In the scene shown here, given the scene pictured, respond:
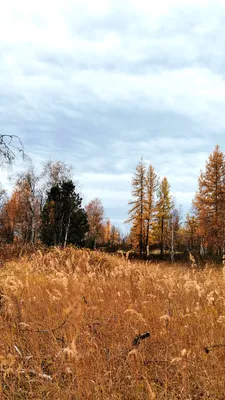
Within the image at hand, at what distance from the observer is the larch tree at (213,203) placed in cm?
2758

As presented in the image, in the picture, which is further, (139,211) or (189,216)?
(189,216)

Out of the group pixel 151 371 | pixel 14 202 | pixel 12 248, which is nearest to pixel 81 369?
pixel 151 371

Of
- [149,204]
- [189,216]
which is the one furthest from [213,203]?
[189,216]

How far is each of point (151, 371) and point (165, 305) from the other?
1.32m

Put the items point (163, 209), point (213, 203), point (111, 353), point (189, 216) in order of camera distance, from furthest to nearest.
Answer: point (189, 216) < point (163, 209) < point (213, 203) < point (111, 353)

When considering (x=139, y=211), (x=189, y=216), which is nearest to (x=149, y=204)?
(x=139, y=211)

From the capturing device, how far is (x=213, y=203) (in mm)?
28641

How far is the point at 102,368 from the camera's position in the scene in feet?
8.48

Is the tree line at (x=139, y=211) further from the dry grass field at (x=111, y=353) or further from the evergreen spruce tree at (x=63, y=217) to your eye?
the dry grass field at (x=111, y=353)

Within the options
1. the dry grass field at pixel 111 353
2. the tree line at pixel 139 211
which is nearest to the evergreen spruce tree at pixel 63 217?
the tree line at pixel 139 211

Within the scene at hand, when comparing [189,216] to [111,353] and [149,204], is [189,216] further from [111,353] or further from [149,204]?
[111,353]

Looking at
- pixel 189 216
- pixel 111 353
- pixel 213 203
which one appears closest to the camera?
pixel 111 353

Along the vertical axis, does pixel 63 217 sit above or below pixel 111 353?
above

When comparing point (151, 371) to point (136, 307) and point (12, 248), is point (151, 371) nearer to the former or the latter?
point (136, 307)
